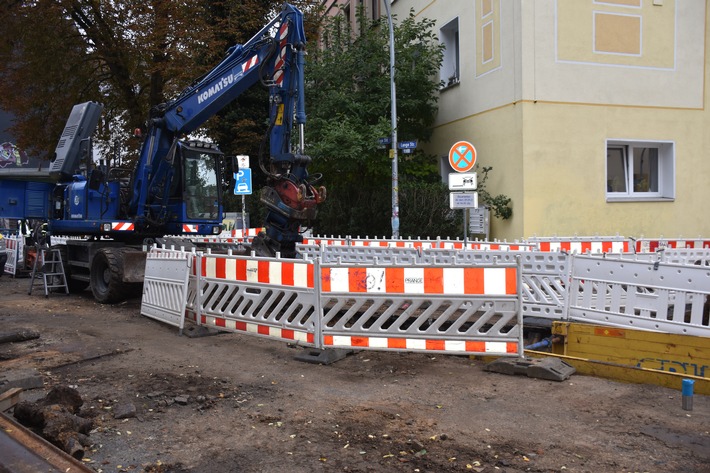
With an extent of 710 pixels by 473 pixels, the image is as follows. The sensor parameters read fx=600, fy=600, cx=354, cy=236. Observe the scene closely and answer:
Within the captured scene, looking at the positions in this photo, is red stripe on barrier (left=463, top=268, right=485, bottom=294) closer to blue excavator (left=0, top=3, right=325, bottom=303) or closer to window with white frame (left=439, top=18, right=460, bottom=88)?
blue excavator (left=0, top=3, right=325, bottom=303)

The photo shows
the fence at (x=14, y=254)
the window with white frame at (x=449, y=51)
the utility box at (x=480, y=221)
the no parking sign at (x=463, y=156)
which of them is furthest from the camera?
the window with white frame at (x=449, y=51)

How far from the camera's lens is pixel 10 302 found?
11.9m

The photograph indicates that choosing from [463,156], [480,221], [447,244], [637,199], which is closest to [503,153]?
[480,221]

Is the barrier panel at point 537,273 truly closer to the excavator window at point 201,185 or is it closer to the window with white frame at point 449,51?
the excavator window at point 201,185

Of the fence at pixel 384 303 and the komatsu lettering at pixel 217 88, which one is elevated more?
the komatsu lettering at pixel 217 88

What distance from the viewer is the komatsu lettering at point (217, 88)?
406 inches

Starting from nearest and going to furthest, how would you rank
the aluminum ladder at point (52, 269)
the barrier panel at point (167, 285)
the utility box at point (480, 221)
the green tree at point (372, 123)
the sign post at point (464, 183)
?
the barrier panel at point (167, 285) < the sign post at point (464, 183) < the aluminum ladder at point (52, 269) < the utility box at point (480, 221) < the green tree at point (372, 123)

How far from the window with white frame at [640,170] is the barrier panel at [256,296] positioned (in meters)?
11.8

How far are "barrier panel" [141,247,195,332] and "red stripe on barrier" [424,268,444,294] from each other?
3547mm

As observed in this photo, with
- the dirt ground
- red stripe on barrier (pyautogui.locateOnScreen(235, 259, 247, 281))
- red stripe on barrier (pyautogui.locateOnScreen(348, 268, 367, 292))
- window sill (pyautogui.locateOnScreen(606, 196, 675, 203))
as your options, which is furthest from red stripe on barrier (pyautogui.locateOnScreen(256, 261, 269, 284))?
window sill (pyautogui.locateOnScreen(606, 196, 675, 203))

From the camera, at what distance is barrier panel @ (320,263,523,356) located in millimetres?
A: 6250

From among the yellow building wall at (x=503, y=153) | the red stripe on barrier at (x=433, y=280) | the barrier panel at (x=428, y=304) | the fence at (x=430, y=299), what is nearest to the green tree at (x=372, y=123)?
the yellow building wall at (x=503, y=153)

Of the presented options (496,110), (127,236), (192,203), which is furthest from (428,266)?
(496,110)

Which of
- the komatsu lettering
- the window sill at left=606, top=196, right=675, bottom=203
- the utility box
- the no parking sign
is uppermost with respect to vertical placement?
the komatsu lettering
